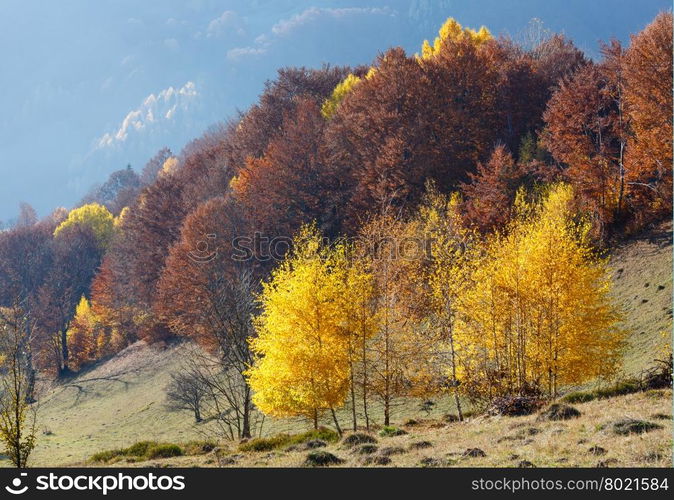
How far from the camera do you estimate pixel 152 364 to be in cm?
6981

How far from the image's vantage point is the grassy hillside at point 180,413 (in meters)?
19.8

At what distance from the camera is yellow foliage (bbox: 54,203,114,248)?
124m

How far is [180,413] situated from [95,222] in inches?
3512

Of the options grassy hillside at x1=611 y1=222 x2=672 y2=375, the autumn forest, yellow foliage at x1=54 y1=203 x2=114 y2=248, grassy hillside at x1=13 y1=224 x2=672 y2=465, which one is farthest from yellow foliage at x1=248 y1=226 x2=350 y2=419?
yellow foliage at x1=54 y1=203 x2=114 y2=248

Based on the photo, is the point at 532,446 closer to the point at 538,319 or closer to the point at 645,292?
the point at 538,319

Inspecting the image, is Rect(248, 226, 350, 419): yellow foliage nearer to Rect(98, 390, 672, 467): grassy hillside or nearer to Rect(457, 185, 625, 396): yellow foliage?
Rect(98, 390, 672, 467): grassy hillside

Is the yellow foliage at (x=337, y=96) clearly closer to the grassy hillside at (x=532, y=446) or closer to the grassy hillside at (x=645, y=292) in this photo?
the grassy hillside at (x=645, y=292)

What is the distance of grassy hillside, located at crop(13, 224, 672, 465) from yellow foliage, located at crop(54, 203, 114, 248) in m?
52.2

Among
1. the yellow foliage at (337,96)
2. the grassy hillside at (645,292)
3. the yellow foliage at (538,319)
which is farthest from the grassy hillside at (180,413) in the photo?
the yellow foliage at (337,96)

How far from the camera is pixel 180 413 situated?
50.6m

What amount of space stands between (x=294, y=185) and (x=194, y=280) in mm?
16140

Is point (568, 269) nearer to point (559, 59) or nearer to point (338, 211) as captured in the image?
point (338, 211)

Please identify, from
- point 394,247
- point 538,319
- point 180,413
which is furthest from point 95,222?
point 538,319
